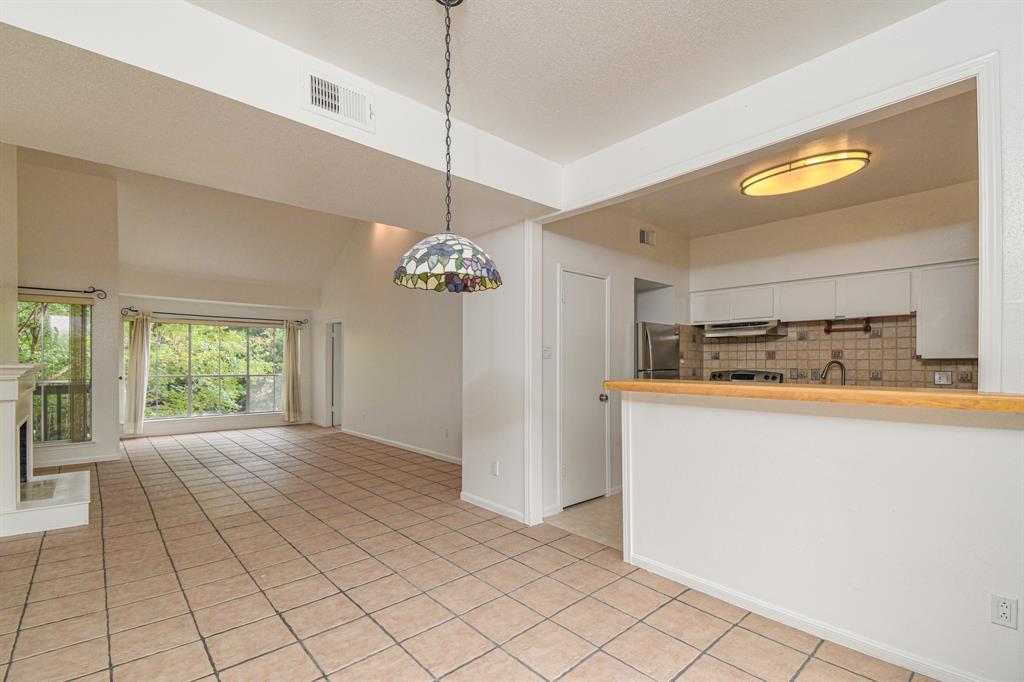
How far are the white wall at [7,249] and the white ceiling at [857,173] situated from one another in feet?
16.9

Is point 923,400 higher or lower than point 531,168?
lower

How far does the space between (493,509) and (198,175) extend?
3.19 m

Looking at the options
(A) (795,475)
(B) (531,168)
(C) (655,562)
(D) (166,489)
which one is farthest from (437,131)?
(D) (166,489)

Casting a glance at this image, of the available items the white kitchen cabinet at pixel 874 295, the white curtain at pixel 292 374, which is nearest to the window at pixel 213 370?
the white curtain at pixel 292 374

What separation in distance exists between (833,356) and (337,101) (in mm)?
4848

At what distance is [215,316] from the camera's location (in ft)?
27.8

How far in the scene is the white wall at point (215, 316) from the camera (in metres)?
7.84

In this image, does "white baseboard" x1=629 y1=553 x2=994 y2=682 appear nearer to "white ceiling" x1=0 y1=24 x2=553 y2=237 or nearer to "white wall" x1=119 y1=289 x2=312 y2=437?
"white ceiling" x1=0 y1=24 x2=553 y2=237

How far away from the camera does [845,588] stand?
208 centimetres

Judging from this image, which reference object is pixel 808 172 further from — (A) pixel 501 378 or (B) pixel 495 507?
(B) pixel 495 507

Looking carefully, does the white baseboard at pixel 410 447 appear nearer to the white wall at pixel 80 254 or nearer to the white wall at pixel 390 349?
the white wall at pixel 390 349

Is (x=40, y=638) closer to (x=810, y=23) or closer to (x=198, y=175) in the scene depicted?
(x=198, y=175)

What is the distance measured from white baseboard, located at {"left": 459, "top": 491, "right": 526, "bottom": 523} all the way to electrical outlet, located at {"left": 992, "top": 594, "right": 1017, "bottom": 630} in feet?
8.60

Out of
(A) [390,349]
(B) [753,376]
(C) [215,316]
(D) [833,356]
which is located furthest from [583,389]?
(C) [215,316]
